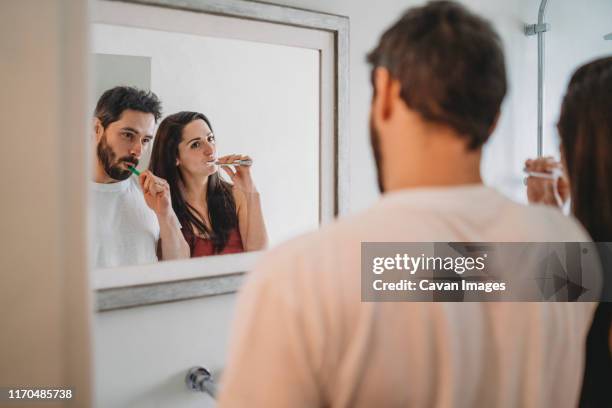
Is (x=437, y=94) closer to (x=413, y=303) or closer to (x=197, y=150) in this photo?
(x=413, y=303)

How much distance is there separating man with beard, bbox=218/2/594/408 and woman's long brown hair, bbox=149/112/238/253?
62 cm

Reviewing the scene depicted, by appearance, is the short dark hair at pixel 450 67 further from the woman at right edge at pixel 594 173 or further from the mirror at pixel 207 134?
the mirror at pixel 207 134

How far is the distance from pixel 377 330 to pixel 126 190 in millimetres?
685

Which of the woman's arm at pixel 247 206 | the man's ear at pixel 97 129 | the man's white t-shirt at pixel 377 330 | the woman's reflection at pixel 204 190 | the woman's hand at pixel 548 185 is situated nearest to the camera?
the man's white t-shirt at pixel 377 330

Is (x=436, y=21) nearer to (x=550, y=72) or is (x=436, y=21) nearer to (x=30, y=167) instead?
(x=30, y=167)

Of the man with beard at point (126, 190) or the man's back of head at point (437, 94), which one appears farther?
the man with beard at point (126, 190)

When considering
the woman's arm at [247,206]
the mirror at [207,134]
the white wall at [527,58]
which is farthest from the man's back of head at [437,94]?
the white wall at [527,58]

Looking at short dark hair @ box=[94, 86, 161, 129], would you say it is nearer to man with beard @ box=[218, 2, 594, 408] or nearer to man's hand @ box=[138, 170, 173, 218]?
man's hand @ box=[138, 170, 173, 218]

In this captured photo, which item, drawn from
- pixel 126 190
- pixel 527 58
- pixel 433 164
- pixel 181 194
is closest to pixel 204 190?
pixel 181 194

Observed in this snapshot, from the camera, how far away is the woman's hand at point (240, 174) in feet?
3.84

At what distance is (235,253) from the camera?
119 centimetres

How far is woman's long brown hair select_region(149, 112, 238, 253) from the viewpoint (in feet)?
3.50

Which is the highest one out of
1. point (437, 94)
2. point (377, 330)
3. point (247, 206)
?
point (437, 94)

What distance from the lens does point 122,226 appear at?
1022mm
